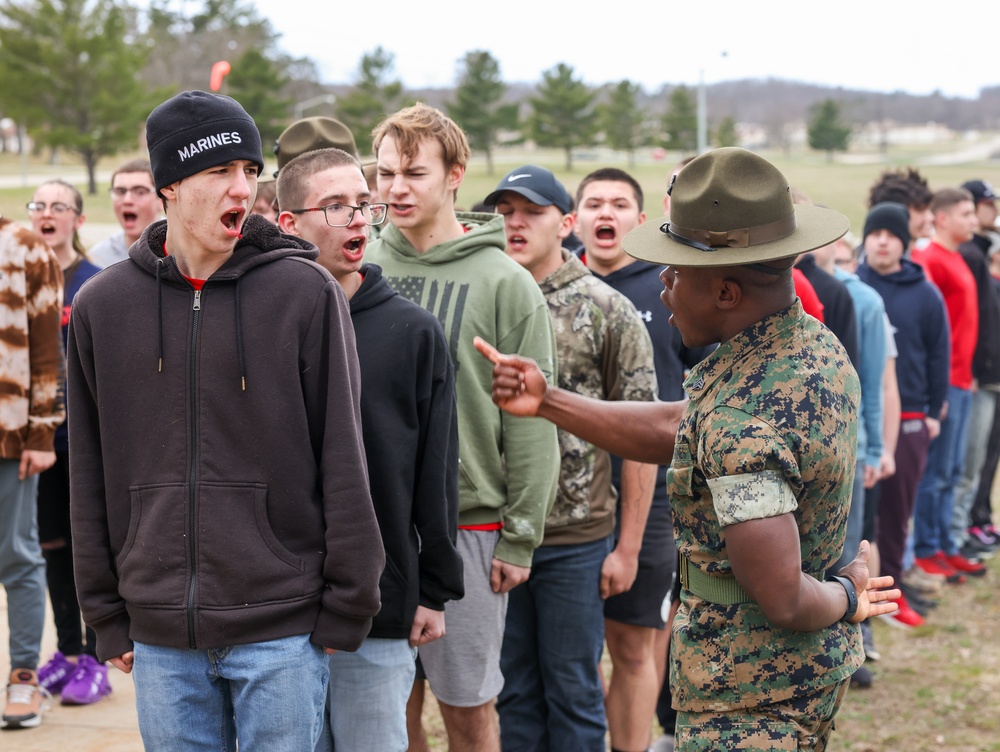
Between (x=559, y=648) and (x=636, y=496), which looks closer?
(x=559, y=648)

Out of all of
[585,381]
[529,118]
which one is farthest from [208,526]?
[529,118]

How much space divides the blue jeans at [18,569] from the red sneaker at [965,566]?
21.9 ft

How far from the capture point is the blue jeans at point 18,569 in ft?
15.8

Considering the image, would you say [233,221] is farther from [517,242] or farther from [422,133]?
[517,242]

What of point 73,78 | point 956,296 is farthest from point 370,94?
point 956,296

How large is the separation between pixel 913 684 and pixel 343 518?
459cm

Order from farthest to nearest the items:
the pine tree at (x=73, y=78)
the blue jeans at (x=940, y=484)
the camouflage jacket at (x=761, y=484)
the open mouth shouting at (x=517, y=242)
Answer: the pine tree at (x=73, y=78), the blue jeans at (x=940, y=484), the open mouth shouting at (x=517, y=242), the camouflage jacket at (x=761, y=484)

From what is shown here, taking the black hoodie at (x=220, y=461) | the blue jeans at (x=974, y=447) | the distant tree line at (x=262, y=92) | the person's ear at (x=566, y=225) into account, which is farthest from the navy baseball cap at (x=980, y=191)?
the distant tree line at (x=262, y=92)

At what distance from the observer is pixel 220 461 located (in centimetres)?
257

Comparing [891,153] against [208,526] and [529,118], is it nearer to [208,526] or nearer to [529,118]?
[529,118]

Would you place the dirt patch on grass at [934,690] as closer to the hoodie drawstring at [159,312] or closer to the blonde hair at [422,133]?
the blonde hair at [422,133]

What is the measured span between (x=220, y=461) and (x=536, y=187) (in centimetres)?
227

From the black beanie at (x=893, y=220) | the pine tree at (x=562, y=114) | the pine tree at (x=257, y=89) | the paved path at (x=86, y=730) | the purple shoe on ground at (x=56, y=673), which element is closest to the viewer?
the paved path at (x=86, y=730)

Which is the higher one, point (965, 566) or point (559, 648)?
point (559, 648)
